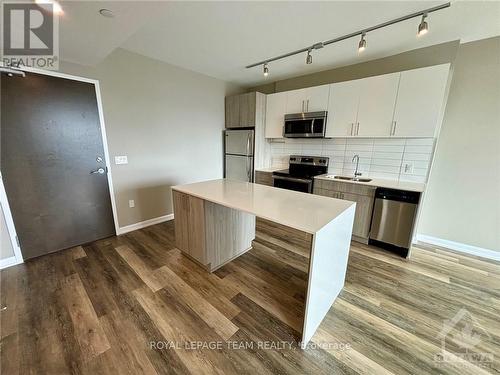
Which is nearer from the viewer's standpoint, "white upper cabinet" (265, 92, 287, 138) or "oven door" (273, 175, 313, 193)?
"oven door" (273, 175, 313, 193)

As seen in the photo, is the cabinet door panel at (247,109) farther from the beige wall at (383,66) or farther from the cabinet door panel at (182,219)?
the cabinet door panel at (182,219)

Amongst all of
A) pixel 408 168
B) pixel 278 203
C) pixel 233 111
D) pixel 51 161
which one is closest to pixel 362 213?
pixel 408 168

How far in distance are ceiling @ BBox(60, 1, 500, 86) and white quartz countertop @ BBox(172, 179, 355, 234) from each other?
153 cm

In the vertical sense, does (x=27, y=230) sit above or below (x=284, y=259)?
above

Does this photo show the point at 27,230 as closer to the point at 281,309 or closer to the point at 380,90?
the point at 281,309

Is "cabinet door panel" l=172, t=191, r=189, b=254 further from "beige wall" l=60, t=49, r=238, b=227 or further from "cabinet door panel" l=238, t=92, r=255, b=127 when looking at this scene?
"cabinet door panel" l=238, t=92, r=255, b=127

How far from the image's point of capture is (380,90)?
2695 millimetres

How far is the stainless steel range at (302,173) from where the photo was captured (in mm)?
3314

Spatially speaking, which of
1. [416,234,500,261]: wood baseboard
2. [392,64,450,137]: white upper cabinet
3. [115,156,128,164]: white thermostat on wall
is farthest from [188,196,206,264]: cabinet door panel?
[416,234,500,261]: wood baseboard

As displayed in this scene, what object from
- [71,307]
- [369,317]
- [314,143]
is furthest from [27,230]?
[314,143]

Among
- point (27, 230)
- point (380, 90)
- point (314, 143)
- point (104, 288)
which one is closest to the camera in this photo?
point (104, 288)

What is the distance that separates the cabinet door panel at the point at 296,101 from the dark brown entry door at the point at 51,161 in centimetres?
295

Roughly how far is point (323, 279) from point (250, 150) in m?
2.83

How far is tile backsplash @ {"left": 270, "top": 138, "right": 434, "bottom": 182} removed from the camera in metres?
2.73
